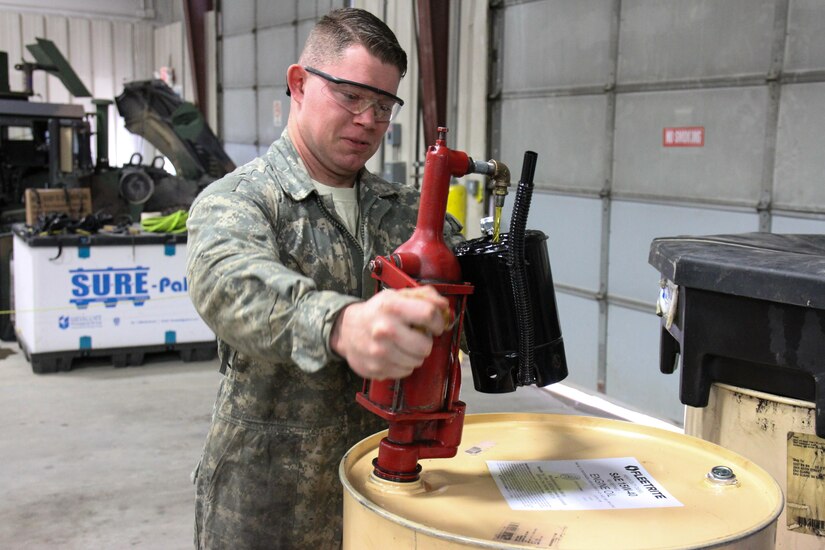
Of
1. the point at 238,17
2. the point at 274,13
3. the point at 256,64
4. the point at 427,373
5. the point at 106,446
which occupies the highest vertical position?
the point at 238,17

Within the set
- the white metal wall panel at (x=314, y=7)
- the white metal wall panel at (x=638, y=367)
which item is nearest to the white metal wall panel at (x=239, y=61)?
the white metal wall panel at (x=314, y=7)

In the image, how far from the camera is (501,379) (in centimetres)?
144

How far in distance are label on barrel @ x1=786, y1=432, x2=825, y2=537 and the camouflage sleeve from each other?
1.00 meters

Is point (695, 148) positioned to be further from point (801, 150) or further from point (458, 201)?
point (458, 201)

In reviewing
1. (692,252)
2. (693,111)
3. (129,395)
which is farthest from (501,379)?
(129,395)

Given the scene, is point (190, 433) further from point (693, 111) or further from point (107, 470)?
point (693, 111)

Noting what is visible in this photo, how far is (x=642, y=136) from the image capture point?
5207mm

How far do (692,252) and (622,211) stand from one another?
3.78 m

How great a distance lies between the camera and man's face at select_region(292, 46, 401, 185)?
1.55 meters

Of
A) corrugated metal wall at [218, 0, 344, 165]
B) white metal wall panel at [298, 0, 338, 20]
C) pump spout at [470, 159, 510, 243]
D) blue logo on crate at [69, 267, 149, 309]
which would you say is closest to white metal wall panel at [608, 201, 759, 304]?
blue logo on crate at [69, 267, 149, 309]

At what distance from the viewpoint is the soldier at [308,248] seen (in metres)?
1.56

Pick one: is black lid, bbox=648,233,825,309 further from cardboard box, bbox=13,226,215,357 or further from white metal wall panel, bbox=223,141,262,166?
white metal wall panel, bbox=223,141,262,166

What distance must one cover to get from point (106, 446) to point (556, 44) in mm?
3993

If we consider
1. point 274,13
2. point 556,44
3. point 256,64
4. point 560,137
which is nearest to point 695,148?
point 560,137
